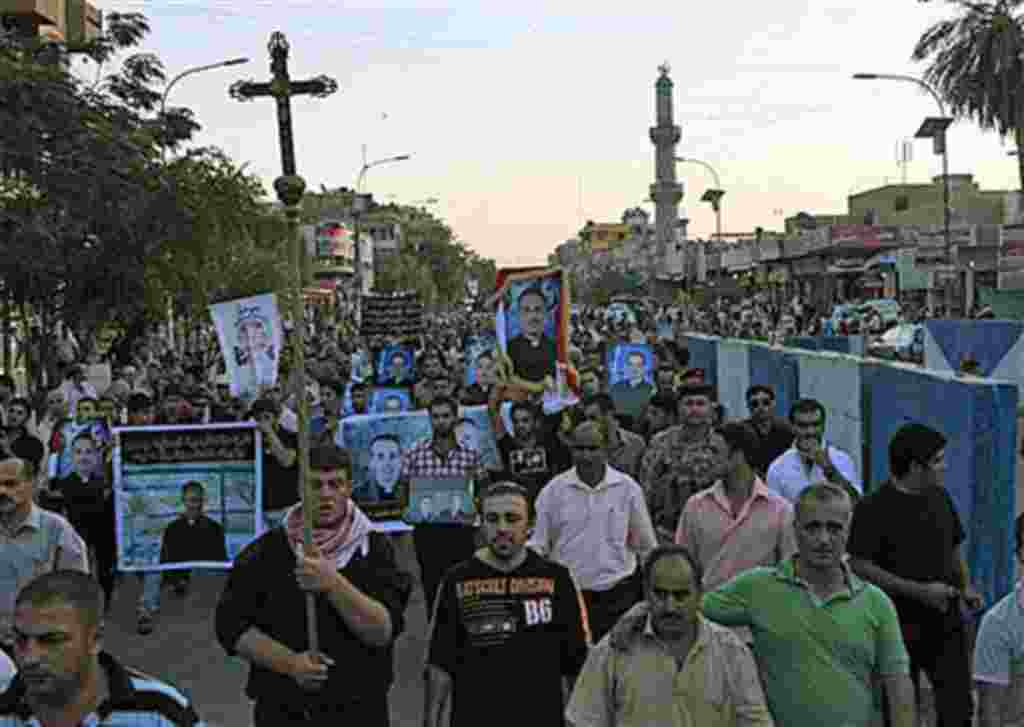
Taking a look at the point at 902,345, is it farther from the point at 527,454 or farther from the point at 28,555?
the point at 28,555

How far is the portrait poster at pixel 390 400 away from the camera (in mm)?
14855

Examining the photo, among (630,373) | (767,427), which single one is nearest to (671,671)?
(767,427)

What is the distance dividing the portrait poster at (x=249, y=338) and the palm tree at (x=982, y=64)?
32.3 meters

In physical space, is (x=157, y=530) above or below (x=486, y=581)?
below

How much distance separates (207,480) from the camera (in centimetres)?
1062

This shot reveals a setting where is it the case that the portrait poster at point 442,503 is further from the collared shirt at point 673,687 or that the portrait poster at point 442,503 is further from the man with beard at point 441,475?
the collared shirt at point 673,687

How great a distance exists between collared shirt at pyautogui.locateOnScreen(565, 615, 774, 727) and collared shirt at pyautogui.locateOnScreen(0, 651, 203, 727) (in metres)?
1.51

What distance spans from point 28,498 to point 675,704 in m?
3.20

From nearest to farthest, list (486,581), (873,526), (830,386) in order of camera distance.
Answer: (486,581)
(873,526)
(830,386)

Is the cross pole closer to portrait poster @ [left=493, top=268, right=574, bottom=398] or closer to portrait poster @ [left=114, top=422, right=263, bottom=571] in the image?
portrait poster @ [left=114, top=422, right=263, bottom=571]

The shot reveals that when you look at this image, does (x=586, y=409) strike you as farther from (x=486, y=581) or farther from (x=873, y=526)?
(x=486, y=581)

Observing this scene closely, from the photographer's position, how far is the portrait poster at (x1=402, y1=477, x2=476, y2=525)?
8.92m

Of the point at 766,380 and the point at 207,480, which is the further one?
the point at 766,380

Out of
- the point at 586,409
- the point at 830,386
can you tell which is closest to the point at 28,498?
the point at 586,409
